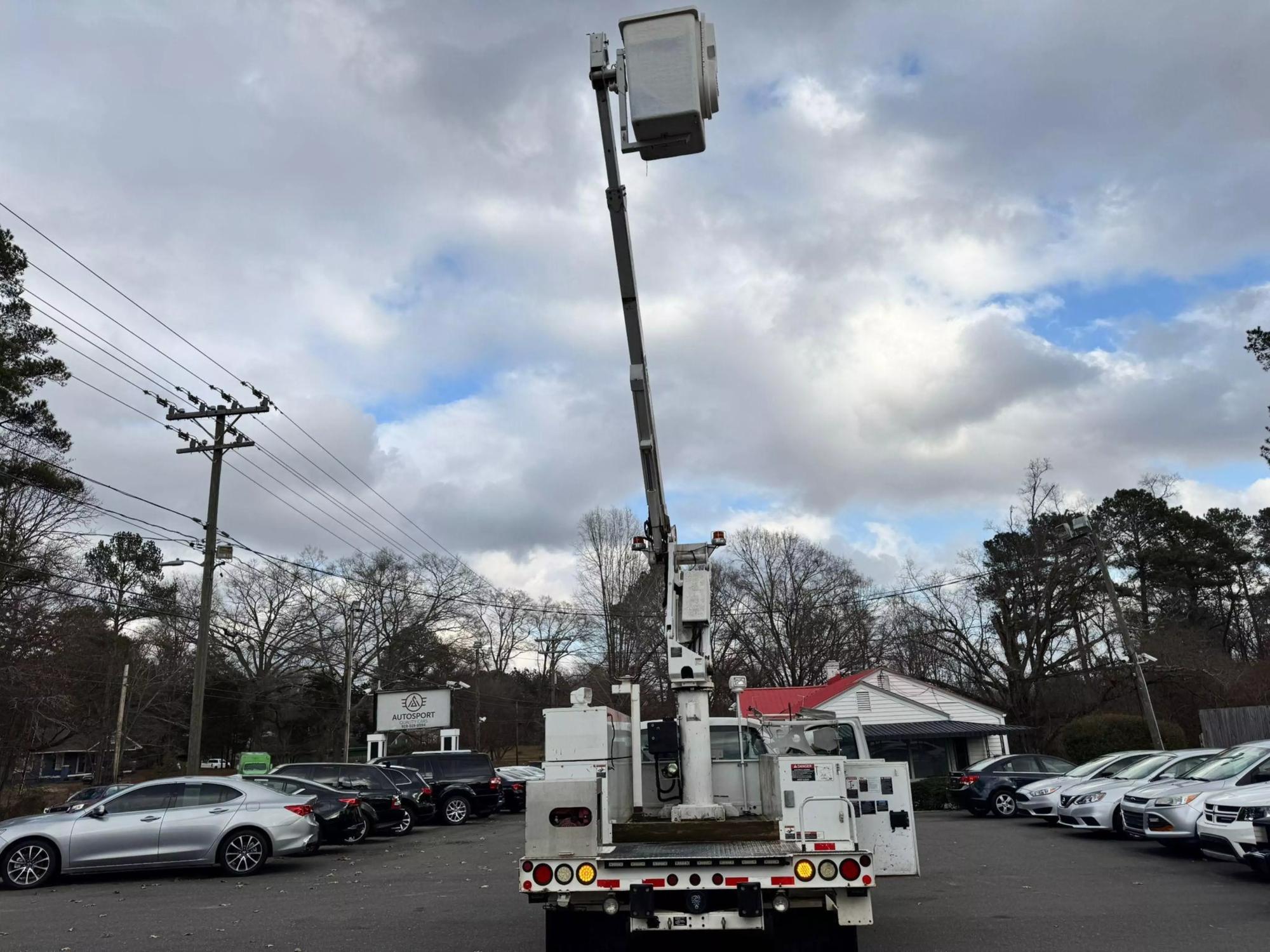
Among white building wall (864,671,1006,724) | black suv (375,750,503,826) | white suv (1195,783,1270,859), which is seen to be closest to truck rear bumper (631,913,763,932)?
white suv (1195,783,1270,859)

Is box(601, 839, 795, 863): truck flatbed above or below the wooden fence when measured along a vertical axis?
below

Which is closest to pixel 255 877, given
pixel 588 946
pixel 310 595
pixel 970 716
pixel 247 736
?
pixel 588 946

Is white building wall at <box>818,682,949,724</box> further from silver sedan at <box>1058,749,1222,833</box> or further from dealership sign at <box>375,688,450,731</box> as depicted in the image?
silver sedan at <box>1058,749,1222,833</box>

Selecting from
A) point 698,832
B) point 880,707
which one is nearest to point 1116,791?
point 698,832

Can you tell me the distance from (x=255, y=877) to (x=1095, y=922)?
33.3ft

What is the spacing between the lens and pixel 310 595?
181 ft

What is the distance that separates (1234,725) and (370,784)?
24.1 meters

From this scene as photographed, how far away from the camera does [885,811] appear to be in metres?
7.39

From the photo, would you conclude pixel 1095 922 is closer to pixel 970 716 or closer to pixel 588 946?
pixel 588 946

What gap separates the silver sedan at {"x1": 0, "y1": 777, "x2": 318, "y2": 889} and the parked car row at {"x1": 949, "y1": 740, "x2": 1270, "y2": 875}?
449 inches

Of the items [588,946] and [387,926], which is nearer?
[588,946]

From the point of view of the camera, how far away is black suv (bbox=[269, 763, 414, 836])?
18641 millimetres

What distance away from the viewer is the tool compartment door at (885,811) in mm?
7312

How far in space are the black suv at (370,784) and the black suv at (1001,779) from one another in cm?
1269
